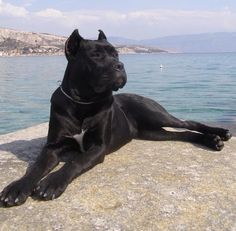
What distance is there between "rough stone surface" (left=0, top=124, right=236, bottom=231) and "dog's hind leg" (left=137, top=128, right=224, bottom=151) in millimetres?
452

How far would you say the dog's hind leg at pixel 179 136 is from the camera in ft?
25.5

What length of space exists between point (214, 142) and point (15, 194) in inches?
139

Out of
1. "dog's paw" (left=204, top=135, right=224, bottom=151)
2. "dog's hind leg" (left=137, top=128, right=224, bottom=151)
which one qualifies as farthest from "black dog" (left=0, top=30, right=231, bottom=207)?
"dog's paw" (left=204, top=135, right=224, bottom=151)

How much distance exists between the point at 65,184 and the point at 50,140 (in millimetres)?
1146

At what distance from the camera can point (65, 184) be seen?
18.7 ft

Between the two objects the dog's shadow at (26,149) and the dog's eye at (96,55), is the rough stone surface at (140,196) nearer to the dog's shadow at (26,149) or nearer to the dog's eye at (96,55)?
the dog's shadow at (26,149)

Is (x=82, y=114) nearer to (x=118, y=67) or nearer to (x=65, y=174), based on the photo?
(x=118, y=67)

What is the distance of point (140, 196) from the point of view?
562 cm

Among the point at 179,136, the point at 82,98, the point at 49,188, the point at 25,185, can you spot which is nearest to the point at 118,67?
the point at 82,98

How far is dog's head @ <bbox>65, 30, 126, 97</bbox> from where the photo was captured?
6.42 m

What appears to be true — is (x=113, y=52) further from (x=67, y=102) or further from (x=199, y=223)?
(x=199, y=223)

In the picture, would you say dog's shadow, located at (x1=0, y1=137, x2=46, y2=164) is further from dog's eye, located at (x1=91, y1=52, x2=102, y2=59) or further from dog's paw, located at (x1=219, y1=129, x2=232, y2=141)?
dog's paw, located at (x1=219, y1=129, x2=232, y2=141)

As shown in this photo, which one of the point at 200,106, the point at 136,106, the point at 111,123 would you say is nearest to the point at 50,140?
the point at 111,123

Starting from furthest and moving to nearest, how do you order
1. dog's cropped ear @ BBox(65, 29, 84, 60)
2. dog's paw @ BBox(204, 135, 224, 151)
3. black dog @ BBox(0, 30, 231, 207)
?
dog's paw @ BBox(204, 135, 224, 151) < dog's cropped ear @ BBox(65, 29, 84, 60) < black dog @ BBox(0, 30, 231, 207)
